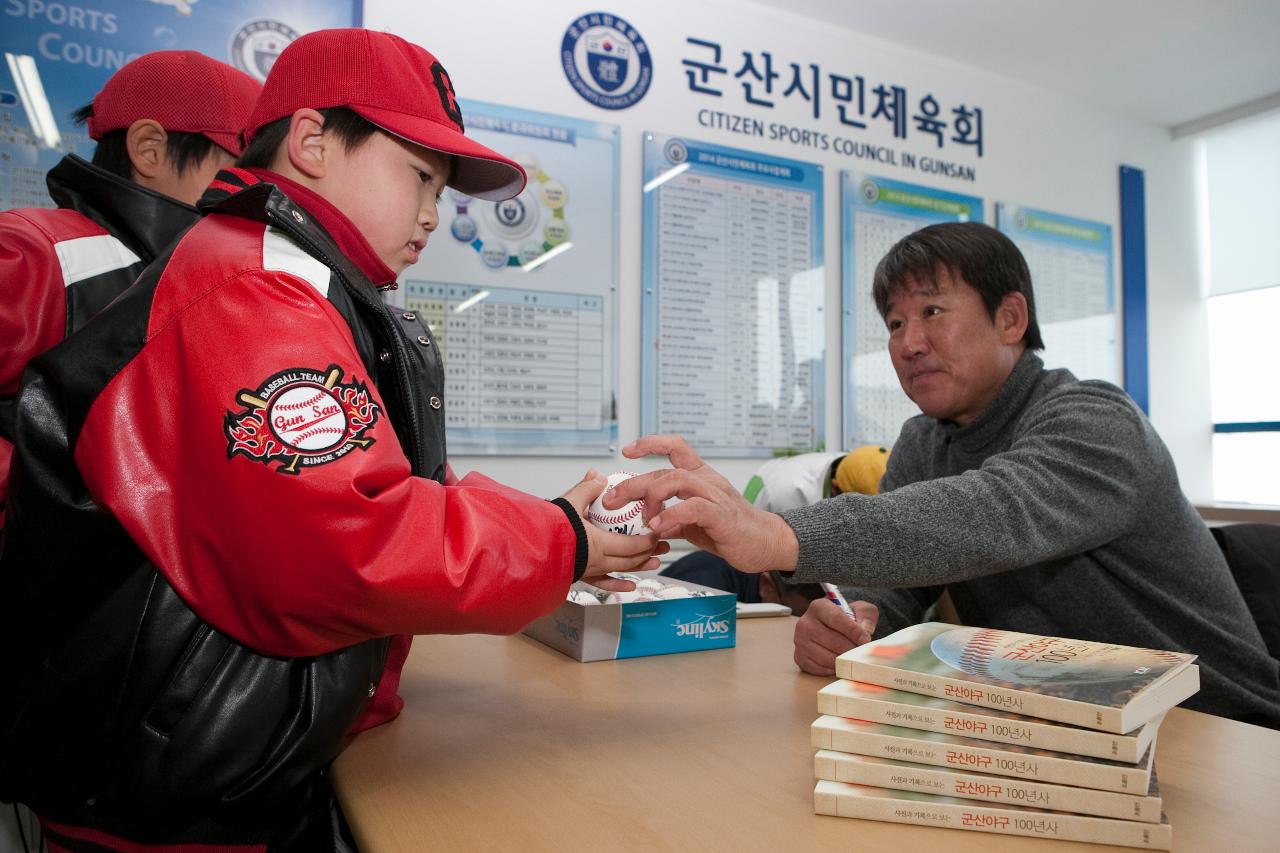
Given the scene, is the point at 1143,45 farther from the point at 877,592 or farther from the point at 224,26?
the point at 224,26

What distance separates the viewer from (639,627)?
53.1 inches

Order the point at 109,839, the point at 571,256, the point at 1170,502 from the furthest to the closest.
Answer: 1. the point at 571,256
2. the point at 1170,502
3. the point at 109,839

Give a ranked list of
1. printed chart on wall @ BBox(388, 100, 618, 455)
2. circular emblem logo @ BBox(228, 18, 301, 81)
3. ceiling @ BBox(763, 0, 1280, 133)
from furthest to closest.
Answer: ceiling @ BBox(763, 0, 1280, 133)
printed chart on wall @ BBox(388, 100, 618, 455)
circular emblem logo @ BBox(228, 18, 301, 81)

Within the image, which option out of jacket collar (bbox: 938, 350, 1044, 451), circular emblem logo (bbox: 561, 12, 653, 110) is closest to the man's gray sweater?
jacket collar (bbox: 938, 350, 1044, 451)

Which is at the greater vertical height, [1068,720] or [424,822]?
[1068,720]

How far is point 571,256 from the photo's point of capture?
2.62 metres

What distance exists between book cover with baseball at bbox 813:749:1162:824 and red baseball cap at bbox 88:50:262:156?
135cm

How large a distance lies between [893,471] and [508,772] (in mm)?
1236

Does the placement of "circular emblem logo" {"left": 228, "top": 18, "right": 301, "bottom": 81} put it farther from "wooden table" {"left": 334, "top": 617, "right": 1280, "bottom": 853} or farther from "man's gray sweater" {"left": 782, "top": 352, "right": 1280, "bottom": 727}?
"man's gray sweater" {"left": 782, "top": 352, "right": 1280, "bottom": 727}

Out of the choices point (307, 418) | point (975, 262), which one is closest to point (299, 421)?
point (307, 418)

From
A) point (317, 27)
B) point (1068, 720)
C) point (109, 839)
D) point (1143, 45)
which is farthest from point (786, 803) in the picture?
point (1143, 45)

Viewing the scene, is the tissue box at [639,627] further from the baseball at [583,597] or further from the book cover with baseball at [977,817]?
the book cover with baseball at [977,817]

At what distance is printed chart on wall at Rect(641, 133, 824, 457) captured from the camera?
2754 millimetres

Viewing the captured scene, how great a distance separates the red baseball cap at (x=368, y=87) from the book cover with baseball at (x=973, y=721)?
79 cm
